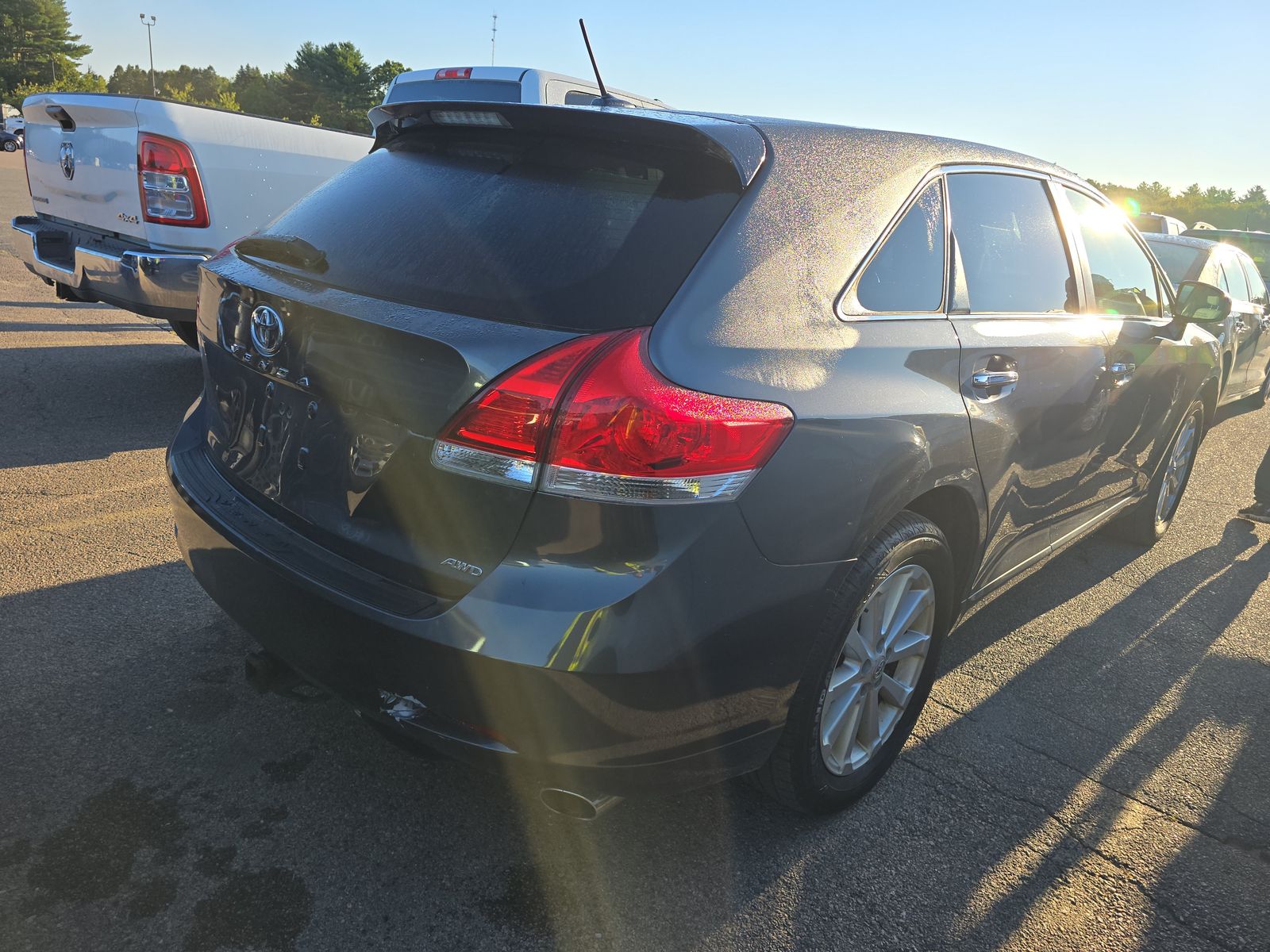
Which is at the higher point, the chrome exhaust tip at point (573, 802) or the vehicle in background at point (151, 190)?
the vehicle in background at point (151, 190)

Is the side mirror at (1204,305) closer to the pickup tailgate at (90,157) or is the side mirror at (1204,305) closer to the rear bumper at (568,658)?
the rear bumper at (568,658)

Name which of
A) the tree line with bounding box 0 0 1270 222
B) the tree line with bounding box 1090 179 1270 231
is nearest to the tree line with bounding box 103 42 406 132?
the tree line with bounding box 0 0 1270 222

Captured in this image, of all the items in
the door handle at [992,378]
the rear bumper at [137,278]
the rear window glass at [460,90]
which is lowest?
the rear bumper at [137,278]

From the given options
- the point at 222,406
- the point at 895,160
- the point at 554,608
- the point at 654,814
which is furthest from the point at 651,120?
the point at 654,814

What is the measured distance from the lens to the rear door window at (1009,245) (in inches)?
107

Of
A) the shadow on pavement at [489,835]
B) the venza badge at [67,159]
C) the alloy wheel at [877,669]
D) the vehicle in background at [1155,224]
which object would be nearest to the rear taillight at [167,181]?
the venza badge at [67,159]

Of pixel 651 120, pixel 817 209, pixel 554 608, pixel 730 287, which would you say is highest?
pixel 651 120

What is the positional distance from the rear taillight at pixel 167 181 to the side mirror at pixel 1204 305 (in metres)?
4.96

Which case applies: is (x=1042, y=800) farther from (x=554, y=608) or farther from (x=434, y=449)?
(x=434, y=449)

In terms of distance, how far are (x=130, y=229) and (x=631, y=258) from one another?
4437 mm

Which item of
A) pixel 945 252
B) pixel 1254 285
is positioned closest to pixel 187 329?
pixel 945 252

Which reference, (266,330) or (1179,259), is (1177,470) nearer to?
(1179,259)

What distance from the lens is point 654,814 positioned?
2463 millimetres

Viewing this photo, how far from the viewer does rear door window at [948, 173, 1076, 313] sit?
8.91ft
